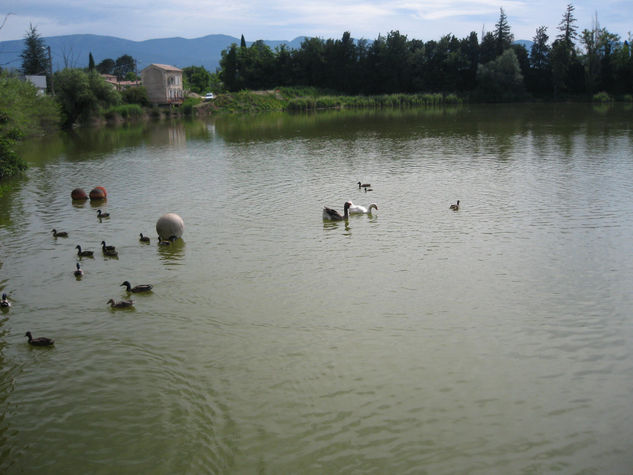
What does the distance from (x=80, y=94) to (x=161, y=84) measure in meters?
38.0

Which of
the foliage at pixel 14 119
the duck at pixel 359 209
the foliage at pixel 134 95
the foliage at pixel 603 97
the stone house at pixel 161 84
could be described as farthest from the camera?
the foliage at pixel 603 97

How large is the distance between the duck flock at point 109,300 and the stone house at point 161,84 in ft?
300

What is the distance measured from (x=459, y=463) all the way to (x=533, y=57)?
134 meters

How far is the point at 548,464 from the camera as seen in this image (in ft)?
27.4

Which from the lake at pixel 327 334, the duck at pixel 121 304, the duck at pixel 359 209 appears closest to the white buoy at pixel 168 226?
the lake at pixel 327 334

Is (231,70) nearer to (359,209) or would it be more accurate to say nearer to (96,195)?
(96,195)

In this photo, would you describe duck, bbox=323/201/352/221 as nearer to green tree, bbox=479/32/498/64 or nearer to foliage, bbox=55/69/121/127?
foliage, bbox=55/69/121/127

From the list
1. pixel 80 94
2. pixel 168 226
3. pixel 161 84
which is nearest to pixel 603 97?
pixel 161 84

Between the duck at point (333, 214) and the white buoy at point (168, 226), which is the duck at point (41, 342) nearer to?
the white buoy at point (168, 226)

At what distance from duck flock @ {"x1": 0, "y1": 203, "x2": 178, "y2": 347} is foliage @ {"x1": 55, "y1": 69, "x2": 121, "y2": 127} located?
56.9 metres

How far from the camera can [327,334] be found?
12586 mm

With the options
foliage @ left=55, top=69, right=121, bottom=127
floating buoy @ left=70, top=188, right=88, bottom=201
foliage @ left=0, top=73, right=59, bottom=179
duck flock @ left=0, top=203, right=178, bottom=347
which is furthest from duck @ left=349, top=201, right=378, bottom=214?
foliage @ left=55, top=69, right=121, bottom=127

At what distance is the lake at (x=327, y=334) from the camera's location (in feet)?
29.3

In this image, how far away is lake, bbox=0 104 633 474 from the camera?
8945 millimetres
